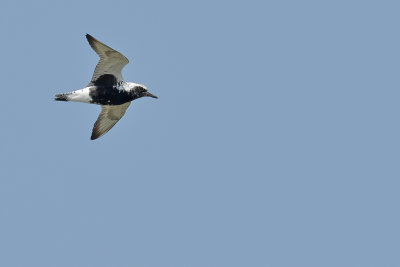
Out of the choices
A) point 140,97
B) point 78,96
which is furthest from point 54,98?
point 140,97

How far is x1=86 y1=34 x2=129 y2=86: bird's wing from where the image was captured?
3438cm

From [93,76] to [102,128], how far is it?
296cm

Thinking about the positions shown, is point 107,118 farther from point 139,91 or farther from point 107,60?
point 107,60

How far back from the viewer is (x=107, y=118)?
125 feet

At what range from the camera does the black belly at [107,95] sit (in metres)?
35.7

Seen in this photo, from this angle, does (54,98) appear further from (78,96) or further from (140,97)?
(140,97)

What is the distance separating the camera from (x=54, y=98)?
35.5m

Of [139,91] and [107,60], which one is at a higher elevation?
[107,60]

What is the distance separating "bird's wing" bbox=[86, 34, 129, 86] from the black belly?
0.41m

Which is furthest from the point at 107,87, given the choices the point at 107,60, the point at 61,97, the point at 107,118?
the point at 107,118

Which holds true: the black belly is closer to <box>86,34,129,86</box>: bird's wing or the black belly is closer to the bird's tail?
<box>86,34,129,86</box>: bird's wing

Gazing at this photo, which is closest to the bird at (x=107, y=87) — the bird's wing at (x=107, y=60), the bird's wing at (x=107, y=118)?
the bird's wing at (x=107, y=60)

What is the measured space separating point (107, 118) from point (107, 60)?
3.53m

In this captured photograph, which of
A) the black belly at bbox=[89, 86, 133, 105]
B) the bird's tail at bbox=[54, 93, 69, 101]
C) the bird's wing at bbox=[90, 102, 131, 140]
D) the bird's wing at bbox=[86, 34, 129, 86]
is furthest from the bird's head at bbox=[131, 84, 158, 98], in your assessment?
the bird's tail at bbox=[54, 93, 69, 101]
